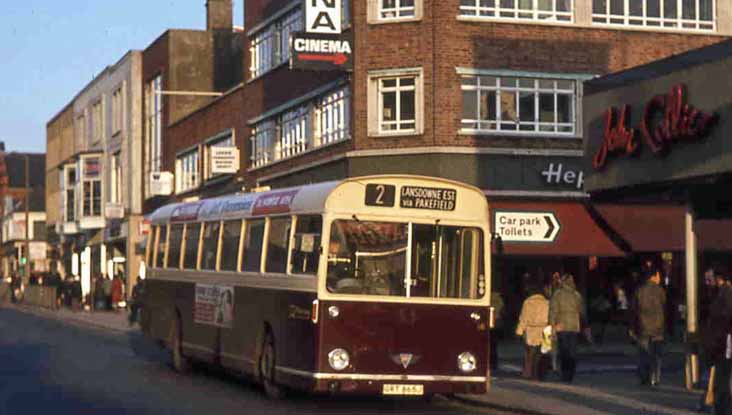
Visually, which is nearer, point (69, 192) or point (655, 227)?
point (655, 227)

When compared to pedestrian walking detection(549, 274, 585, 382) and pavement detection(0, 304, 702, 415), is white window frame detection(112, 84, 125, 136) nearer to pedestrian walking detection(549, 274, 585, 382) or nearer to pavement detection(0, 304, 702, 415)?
pavement detection(0, 304, 702, 415)

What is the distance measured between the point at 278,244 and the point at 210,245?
3.44 m

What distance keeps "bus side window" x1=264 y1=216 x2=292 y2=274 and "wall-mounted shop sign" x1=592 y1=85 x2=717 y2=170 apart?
616cm

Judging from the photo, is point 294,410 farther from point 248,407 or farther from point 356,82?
point 356,82

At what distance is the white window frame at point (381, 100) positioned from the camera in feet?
116

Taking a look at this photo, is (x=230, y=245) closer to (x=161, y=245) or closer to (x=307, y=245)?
(x=307, y=245)

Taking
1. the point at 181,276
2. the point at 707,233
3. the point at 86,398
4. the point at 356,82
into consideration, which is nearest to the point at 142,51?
the point at 356,82

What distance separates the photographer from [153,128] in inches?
2516

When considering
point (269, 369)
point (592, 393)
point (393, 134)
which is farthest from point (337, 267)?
point (393, 134)

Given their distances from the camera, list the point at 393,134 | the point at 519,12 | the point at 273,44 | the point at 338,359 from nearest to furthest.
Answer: the point at 338,359 < the point at 393,134 < the point at 519,12 < the point at 273,44

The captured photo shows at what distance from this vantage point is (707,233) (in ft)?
112

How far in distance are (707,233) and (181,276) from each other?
1517 centimetres

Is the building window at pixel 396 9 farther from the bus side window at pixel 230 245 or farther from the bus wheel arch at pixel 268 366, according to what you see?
the bus wheel arch at pixel 268 366

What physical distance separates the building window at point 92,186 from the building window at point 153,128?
26.5 feet
